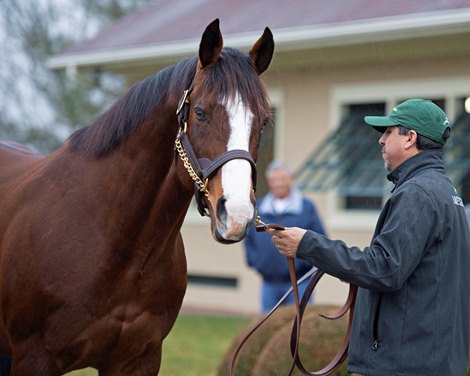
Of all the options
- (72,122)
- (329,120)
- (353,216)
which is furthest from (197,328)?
(72,122)

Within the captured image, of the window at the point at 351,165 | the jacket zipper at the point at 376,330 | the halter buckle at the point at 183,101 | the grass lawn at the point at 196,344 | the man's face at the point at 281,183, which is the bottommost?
the grass lawn at the point at 196,344

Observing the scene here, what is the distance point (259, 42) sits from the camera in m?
3.92

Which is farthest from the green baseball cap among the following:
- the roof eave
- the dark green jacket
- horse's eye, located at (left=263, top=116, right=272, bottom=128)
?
the roof eave

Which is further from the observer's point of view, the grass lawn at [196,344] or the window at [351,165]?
the window at [351,165]

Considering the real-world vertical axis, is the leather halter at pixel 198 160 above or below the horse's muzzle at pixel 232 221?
above

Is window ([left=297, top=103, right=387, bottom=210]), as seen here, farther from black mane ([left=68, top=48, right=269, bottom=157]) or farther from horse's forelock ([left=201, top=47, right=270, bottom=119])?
horse's forelock ([left=201, top=47, right=270, bottom=119])

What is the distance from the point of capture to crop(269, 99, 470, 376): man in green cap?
343 cm

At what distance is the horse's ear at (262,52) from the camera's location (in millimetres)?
3916

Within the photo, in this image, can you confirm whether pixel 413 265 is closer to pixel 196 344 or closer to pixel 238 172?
pixel 238 172

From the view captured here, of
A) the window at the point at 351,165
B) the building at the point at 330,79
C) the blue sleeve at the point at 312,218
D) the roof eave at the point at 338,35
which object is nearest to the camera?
the blue sleeve at the point at 312,218

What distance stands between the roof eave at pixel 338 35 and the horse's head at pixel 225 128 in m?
5.63

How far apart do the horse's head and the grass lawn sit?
134 inches

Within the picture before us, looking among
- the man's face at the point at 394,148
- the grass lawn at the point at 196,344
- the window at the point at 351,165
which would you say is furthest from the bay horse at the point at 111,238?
the window at the point at 351,165

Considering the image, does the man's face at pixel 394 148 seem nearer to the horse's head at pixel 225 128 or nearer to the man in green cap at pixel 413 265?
the man in green cap at pixel 413 265
